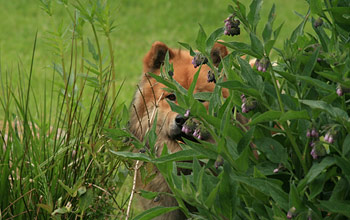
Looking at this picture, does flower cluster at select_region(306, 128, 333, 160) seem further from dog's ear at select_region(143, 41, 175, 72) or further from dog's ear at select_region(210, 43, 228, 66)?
dog's ear at select_region(143, 41, 175, 72)

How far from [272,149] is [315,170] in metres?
0.17

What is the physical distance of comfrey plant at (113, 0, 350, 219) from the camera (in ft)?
5.61

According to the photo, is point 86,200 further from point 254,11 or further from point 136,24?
point 136,24

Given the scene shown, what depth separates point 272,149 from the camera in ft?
6.11

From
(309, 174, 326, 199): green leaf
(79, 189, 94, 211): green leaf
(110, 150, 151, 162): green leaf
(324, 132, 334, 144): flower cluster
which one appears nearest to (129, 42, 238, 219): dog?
(79, 189, 94, 211): green leaf

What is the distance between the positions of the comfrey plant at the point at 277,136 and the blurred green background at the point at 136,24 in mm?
5779

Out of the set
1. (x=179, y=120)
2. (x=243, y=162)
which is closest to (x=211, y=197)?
(x=243, y=162)

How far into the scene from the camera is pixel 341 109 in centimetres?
175

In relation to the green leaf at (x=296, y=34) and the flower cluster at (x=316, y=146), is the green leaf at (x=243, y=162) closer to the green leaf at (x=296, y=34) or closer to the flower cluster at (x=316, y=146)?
the flower cluster at (x=316, y=146)

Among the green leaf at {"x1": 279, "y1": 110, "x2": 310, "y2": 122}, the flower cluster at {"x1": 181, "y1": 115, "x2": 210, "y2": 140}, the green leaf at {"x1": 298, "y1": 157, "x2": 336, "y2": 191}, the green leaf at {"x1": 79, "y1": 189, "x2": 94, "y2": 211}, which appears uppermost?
the green leaf at {"x1": 279, "y1": 110, "x2": 310, "y2": 122}

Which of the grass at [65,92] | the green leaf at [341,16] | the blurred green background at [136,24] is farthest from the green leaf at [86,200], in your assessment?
the blurred green background at [136,24]

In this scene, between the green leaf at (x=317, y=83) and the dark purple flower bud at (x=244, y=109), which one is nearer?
the green leaf at (x=317, y=83)

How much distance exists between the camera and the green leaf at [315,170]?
1716 millimetres

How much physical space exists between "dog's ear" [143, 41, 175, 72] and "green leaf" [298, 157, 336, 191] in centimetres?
202
